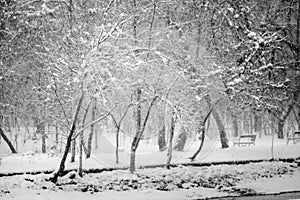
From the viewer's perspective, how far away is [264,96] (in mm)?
9391

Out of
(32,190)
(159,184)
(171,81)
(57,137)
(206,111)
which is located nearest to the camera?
(32,190)

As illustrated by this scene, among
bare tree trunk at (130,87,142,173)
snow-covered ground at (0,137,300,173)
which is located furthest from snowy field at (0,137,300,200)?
bare tree trunk at (130,87,142,173)

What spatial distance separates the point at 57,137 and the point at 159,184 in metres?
2.85

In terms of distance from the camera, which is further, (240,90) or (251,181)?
(240,90)

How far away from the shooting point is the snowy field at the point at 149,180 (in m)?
7.48

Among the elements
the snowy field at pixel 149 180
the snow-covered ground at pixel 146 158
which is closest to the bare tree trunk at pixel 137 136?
the snowy field at pixel 149 180

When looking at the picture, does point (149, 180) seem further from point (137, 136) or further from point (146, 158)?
point (146, 158)

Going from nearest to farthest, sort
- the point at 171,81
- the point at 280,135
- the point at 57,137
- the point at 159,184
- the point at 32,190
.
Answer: the point at 32,190 → the point at 159,184 → the point at 171,81 → the point at 57,137 → the point at 280,135

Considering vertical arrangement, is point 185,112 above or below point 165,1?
below

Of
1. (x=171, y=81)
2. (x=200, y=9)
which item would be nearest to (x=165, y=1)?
(x=200, y=9)

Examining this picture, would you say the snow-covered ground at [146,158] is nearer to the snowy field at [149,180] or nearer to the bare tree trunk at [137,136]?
the snowy field at [149,180]

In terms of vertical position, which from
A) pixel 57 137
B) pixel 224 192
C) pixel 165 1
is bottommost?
pixel 224 192

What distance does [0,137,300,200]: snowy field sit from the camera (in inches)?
295

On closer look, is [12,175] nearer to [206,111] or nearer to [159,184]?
[159,184]
